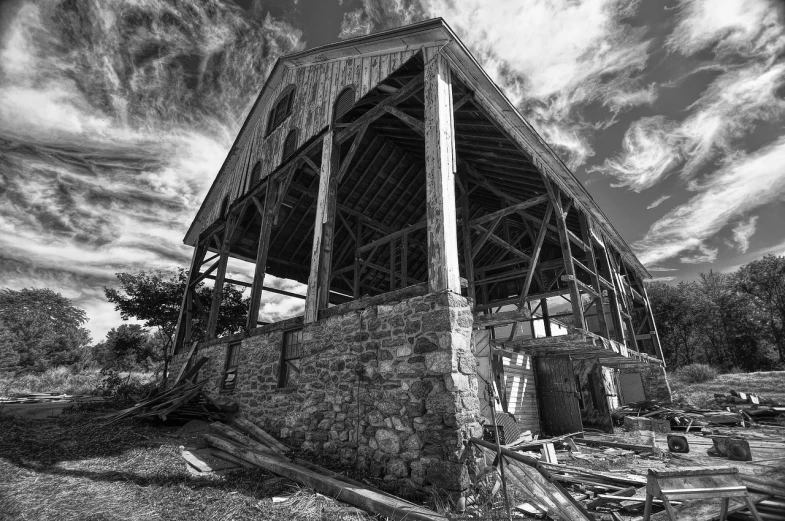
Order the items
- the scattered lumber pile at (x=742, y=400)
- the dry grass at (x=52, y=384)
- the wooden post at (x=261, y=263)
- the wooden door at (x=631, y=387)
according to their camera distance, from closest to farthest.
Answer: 1. the wooden post at (x=261, y=263)
2. the scattered lumber pile at (x=742, y=400)
3. the wooden door at (x=631, y=387)
4. the dry grass at (x=52, y=384)

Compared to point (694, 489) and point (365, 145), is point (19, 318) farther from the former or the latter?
point (694, 489)

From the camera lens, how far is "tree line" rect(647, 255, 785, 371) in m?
30.3

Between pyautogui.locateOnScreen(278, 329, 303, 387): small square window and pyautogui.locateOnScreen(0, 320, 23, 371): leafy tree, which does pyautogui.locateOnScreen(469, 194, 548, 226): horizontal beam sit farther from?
pyautogui.locateOnScreen(0, 320, 23, 371): leafy tree

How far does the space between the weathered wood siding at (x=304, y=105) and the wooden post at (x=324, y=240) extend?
1153 mm

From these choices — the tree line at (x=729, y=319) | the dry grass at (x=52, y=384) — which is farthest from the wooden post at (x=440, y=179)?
the tree line at (x=729, y=319)

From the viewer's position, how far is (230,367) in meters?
9.99

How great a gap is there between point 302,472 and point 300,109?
9.00 m

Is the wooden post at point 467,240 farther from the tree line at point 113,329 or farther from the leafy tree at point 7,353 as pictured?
the leafy tree at point 7,353

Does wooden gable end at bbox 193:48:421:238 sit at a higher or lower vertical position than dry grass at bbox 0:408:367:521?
higher

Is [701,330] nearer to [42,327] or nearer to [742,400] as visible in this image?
[742,400]

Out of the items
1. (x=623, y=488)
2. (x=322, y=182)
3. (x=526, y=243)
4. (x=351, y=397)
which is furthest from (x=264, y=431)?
(x=526, y=243)

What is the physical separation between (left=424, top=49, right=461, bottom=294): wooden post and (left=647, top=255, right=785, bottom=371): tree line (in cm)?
3603

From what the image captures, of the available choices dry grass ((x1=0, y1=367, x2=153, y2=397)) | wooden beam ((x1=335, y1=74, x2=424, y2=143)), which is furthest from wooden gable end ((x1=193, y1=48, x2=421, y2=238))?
dry grass ((x1=0, y1=367, x2=153, y2=397))

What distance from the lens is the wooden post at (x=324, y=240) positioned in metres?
7.39
